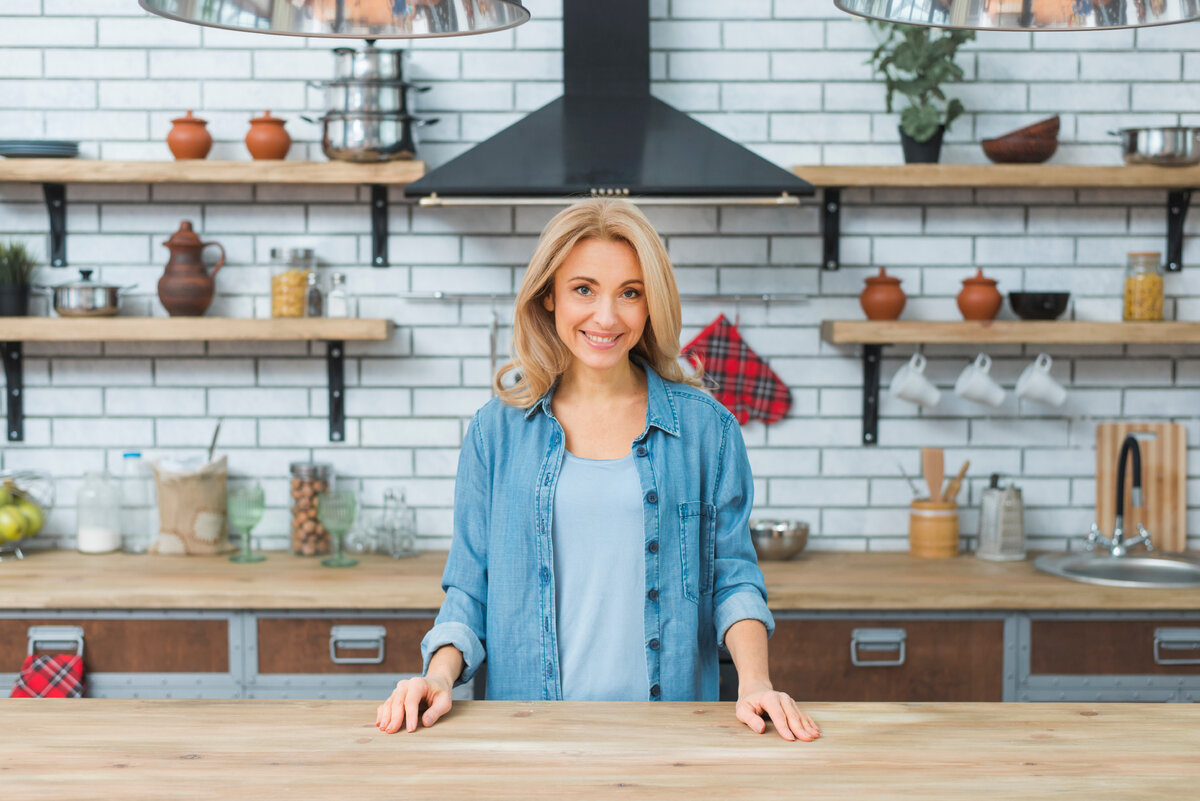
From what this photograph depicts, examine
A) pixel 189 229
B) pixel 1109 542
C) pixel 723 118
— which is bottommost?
pixel 1109 542

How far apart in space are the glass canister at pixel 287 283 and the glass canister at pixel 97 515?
2.51 feet

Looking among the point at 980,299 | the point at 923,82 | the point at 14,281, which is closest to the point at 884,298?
the point at 980,299

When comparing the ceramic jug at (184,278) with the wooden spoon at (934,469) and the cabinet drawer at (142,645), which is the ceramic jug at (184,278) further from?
the wooden spoon at (934,469)

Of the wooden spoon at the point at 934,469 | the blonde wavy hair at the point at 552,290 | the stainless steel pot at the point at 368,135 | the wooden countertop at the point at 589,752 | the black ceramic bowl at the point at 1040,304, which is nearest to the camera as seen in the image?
the wooden countertop at the point at 589,752

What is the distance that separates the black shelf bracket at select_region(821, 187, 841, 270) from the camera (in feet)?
11.2

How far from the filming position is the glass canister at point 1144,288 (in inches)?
129

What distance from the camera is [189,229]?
3314mm

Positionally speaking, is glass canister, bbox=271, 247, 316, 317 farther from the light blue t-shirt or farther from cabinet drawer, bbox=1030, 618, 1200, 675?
cabinet drawer, bbox=1030, 618, 1200, 675

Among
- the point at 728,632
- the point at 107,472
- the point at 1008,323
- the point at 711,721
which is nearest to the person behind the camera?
the point at 711,721

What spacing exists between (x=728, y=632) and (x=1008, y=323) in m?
1.80

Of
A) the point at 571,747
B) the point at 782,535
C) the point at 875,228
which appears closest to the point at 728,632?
the point at 571,747

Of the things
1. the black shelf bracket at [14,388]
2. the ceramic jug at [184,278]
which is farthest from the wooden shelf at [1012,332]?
the black shelf bracket at [14,388]

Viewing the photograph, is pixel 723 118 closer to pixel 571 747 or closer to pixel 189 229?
pixel 189 229

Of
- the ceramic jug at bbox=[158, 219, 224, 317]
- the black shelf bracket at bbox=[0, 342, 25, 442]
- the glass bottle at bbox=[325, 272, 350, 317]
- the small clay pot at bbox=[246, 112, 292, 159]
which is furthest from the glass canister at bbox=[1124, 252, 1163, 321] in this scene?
the black shelf bracket at bbox=[0, 342, 25, 442]
